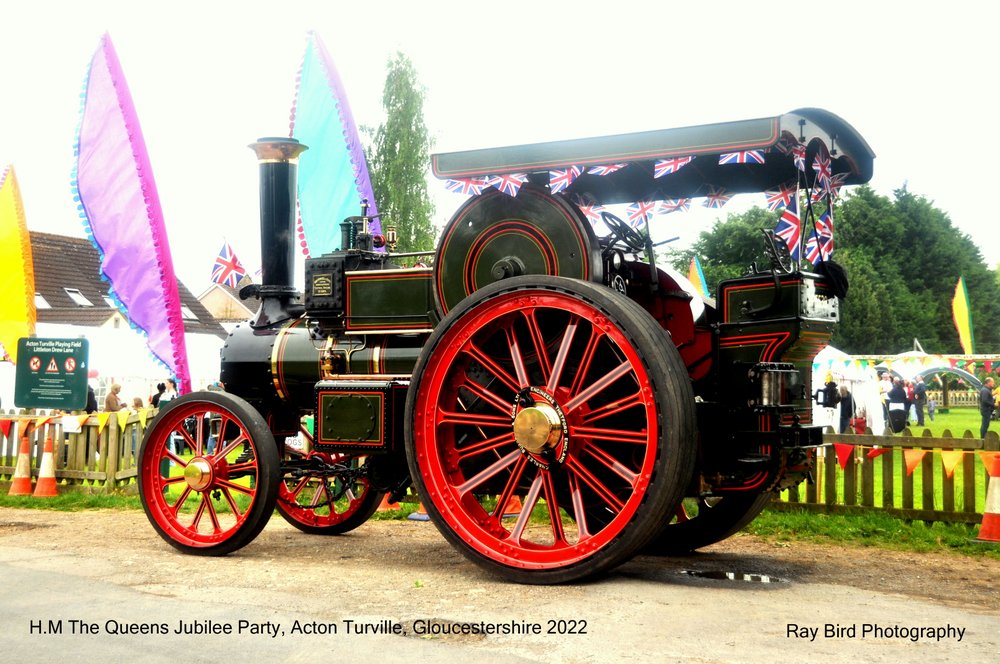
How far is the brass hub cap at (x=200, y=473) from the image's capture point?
7113 millimetres

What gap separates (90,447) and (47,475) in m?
0.50

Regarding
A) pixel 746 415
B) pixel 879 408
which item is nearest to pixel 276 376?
pixel 746 415

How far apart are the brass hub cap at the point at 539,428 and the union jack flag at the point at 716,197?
Result: 7.13ft

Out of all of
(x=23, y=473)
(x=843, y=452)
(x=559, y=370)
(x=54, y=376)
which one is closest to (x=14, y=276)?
(x=54, y=376)

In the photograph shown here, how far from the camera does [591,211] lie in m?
6.57

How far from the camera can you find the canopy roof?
5.64 m

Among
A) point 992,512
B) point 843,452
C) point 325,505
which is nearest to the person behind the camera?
point 992,512

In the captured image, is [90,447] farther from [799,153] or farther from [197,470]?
[799,153]

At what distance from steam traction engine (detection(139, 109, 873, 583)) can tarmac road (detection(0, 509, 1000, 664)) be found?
14.0 inches

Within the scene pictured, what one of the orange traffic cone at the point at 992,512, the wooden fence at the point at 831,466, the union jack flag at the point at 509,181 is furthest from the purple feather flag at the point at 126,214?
the orange traffic cone at the point at 992,512

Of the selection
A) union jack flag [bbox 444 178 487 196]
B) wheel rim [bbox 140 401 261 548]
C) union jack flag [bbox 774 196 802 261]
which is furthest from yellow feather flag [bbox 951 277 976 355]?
wheel rim [bbox 140 401 261 548]

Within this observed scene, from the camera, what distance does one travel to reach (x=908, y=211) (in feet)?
173

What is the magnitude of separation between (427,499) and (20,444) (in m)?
6.78

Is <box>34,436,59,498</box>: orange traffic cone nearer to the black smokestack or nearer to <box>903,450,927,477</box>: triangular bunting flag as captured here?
the black smokestack
